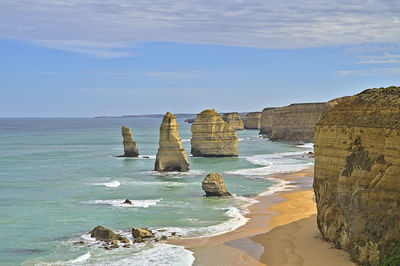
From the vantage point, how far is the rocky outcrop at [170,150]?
60188 mm

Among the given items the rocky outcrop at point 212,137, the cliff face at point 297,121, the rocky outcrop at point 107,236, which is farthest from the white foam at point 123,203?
the cliff face at point 297,121

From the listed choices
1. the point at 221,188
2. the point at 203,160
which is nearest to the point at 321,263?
the point at 221,188

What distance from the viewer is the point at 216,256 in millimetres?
26109

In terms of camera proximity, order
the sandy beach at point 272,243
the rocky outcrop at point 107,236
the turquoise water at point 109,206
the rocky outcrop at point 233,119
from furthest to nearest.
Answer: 1. the rocky outcrop at point 233,119
2. the rocky outcrop at point 107,236
3. the turquoise water at point 109,206
4. the sandy beach at point 272,243

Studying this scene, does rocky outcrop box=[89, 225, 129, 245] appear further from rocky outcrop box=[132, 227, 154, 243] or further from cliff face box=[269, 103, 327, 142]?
cliff face box=[269, 103, 327, 142]

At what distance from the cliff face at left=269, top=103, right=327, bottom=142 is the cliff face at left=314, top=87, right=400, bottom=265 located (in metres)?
96.5

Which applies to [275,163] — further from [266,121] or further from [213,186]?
[266,121]

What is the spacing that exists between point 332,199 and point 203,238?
8.57 metres

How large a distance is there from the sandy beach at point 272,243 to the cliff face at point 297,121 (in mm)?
84088

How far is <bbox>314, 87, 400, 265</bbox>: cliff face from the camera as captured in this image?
67.4ft

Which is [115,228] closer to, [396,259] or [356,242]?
[356,242]

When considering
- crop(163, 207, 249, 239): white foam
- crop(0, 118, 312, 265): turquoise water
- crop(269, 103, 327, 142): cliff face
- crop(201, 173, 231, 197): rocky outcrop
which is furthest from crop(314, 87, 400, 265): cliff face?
crop(269, 103, 327, 142): cliff face

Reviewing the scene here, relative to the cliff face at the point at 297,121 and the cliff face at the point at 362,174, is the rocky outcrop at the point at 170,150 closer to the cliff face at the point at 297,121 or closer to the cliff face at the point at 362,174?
the cliff face at the point at 362,174

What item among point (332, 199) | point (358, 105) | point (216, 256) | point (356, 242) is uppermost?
point (358, 105)
